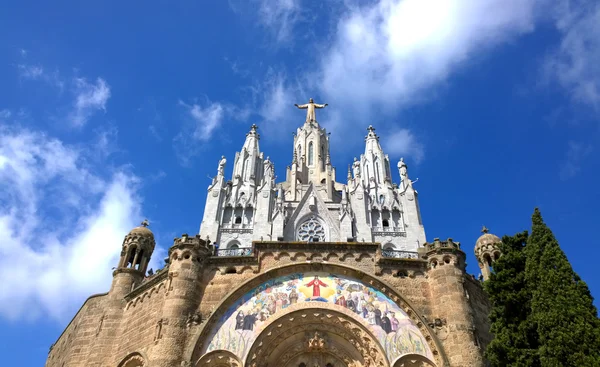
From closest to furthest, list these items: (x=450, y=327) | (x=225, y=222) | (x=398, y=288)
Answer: (x=450, y=327) → (x=398, y=288) → (x=225, y=222)

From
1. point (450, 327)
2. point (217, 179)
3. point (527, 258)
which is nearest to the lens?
point (527, 258)

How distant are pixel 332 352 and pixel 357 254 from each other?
4.01 metres

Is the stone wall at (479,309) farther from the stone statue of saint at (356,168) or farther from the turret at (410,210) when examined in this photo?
the stone statue of saint at (356,168)

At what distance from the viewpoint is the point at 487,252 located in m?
24.5

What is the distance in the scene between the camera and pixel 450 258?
64.8 feet

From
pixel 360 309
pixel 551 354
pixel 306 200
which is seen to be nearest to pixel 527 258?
pixel 551 354

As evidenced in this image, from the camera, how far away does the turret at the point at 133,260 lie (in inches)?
881

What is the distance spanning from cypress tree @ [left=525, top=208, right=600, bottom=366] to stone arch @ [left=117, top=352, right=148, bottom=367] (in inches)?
542

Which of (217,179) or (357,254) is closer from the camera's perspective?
(357,254)

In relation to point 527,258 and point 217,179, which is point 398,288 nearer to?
point 527,258

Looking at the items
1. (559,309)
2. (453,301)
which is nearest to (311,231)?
(453,301)

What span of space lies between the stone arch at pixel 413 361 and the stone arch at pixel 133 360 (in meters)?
9.52

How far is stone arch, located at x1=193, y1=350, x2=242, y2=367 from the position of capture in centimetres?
1764

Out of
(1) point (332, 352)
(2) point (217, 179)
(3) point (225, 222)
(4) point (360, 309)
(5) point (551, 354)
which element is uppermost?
(2) point (217, 179)
